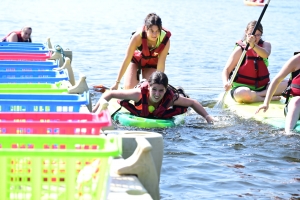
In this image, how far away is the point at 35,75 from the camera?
6.75 m

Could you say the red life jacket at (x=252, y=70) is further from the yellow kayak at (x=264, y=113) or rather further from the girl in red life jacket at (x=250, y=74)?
the yellow kayak at (x=264, y=113)

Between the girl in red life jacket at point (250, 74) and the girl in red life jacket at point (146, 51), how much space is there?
100 centimetres

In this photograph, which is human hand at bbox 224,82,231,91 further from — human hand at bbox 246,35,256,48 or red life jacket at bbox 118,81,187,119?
red life jacket at bbox 118,81,187,119

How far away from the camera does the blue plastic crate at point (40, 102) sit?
186 inches

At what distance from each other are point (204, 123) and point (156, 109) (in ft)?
2.68

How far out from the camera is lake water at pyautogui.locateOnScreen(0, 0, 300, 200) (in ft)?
20.2

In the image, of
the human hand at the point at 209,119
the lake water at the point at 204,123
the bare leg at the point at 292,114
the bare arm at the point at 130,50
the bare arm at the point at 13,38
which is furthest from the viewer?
the bare arm at the point at 13,38

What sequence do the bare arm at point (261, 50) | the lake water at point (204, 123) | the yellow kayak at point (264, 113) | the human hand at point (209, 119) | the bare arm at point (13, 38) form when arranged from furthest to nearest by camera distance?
1. the bare arm at point (13, 38)
2. the bare arm at point (261, 50)
3. the human hand at point (209, 119)
4. the yellow kayak at point (264, 113)
5. the lake water at point (204, 123)

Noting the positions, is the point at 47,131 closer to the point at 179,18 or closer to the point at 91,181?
the point at 91,181

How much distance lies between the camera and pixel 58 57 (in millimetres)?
8547

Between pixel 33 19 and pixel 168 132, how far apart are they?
74.0ft

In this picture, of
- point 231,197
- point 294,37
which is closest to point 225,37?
point 294,37

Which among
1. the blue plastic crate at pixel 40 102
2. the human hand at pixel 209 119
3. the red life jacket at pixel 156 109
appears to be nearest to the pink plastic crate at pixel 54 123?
the blue plastic crate at pixel 40 102

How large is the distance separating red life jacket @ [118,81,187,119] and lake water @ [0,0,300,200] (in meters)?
0.23
